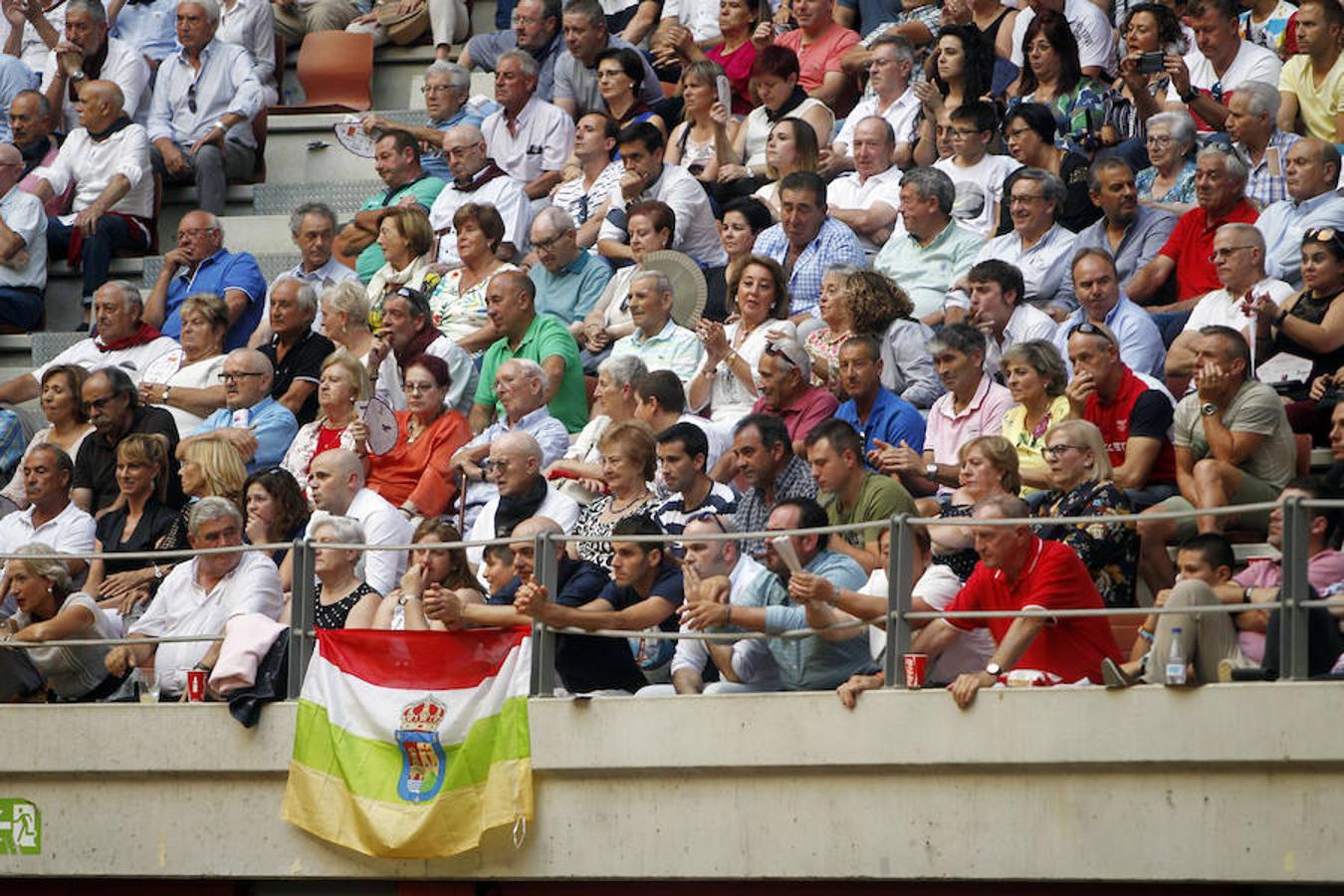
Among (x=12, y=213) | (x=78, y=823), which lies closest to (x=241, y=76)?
(x=12, y=213)

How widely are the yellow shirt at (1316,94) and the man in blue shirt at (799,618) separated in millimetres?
4735

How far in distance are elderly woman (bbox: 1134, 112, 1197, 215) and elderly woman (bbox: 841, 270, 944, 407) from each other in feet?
5.34

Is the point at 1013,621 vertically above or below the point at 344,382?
below

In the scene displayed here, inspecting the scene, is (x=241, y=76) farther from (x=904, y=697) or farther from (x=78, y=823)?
(x=904, y=697)

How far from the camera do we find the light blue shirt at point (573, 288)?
13820 millimetres

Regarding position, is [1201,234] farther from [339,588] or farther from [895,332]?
[339,588]

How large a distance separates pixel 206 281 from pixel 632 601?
5.80 m

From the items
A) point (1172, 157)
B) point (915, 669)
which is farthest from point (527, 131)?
point (915, 669)

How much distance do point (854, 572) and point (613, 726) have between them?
3.98 feet

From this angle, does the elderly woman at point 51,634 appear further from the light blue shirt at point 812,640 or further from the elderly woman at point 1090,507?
the elderly woman at point 1090,507

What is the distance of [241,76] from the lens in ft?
54.5

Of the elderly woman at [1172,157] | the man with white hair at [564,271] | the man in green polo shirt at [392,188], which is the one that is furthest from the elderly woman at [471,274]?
the elderly woman at [1172,157]

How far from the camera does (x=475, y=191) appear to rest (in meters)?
15.0

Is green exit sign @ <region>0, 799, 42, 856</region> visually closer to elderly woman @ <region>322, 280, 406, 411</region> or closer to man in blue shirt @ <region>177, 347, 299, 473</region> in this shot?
man in blue shirt @ <region>177, 347, 299, 473</region>
